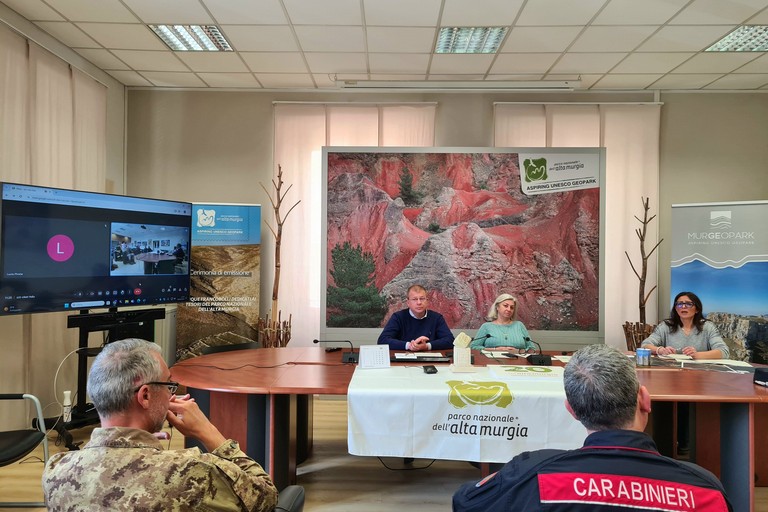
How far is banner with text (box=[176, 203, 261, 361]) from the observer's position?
5.19 metres

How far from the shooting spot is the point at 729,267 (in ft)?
16.3

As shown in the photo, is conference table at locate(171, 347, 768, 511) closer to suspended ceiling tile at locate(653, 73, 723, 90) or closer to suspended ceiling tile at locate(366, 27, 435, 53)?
suspended ceiling tile at locate(366, 27, 435, 53)

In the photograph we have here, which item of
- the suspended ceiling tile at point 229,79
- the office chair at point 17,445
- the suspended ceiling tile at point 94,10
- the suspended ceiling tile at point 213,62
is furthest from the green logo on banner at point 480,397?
the suspended ceiling tile at point 229,79

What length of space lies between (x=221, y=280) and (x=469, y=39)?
3.48 m

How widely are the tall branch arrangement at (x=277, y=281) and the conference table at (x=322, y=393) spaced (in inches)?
84.9

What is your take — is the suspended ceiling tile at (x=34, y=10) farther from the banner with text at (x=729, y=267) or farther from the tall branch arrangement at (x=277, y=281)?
the banner with text at (x=729, y=267)

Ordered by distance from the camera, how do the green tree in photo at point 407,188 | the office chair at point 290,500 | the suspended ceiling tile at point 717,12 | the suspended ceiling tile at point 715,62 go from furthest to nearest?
1. the green tree in photo at point 407,188
2. the suspended ceiling tile at point 715,62
3. the suspended ceiling tile at point 717,12
4. the office chair at point 290,500

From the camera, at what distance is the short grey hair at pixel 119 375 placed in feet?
4.24

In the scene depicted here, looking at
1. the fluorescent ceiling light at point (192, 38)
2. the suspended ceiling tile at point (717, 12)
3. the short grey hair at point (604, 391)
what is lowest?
the short grey hair at point (604, 391)

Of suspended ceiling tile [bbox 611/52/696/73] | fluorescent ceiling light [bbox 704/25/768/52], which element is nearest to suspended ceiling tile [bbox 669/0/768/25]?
fluorescent ceiling light [bbox 704/25/768/52]

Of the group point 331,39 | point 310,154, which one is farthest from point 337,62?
point 310,154

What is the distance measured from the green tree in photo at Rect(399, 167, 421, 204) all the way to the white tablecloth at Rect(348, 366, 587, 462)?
300cm

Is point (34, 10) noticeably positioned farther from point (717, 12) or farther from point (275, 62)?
point (717, 12)

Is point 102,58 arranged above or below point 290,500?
above
